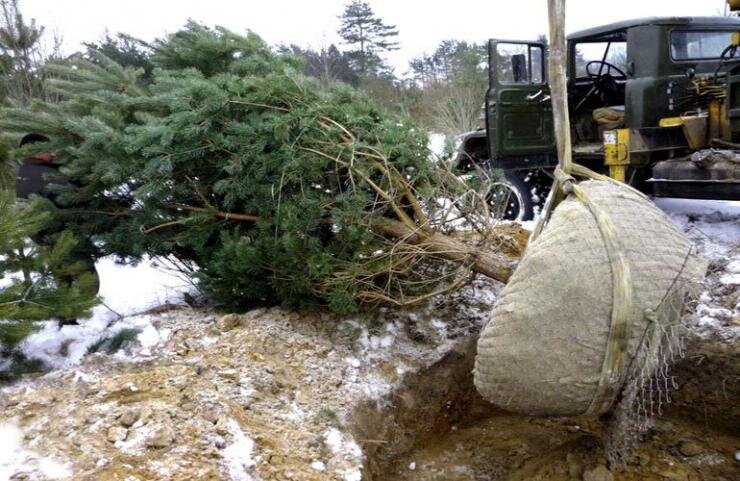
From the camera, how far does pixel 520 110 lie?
23.2ft

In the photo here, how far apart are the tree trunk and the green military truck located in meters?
0.83

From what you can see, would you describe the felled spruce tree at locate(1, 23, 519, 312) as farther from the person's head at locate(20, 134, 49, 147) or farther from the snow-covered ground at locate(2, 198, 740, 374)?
the snow-covered ground at locate(2, 198, 740, 374)

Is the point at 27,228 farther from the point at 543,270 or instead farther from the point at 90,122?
the point at 543,270

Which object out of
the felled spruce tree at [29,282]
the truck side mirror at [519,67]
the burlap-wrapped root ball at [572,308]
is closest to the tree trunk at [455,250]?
the burlap-wrapped root ball at [572,308]

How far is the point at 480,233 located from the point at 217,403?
210cm

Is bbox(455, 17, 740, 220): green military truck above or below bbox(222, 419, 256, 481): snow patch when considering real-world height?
above

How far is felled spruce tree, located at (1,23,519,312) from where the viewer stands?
3.74 metres

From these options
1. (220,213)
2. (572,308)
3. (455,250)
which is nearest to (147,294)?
(220,213)

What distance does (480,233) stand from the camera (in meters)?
4.04

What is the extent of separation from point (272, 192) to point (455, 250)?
1250 mm

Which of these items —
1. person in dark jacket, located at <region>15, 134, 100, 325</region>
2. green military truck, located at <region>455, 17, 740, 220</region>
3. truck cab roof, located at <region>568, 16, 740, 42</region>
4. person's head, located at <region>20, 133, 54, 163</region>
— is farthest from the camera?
truck cab roof, located at <region>568, 16, 740, 42</region>

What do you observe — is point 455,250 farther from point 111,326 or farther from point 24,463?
point 24,463

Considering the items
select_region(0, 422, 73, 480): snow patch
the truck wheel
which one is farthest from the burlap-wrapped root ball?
the truck wheel

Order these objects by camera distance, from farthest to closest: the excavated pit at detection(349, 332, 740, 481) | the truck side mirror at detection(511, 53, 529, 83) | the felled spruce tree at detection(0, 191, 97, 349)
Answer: the truck side mirror at detection(511, 53, 529, 83) < the excavated pit at detection(349, 332, 740, 481) < the felled spruce tree at detection(0, 191, 97, 349)
